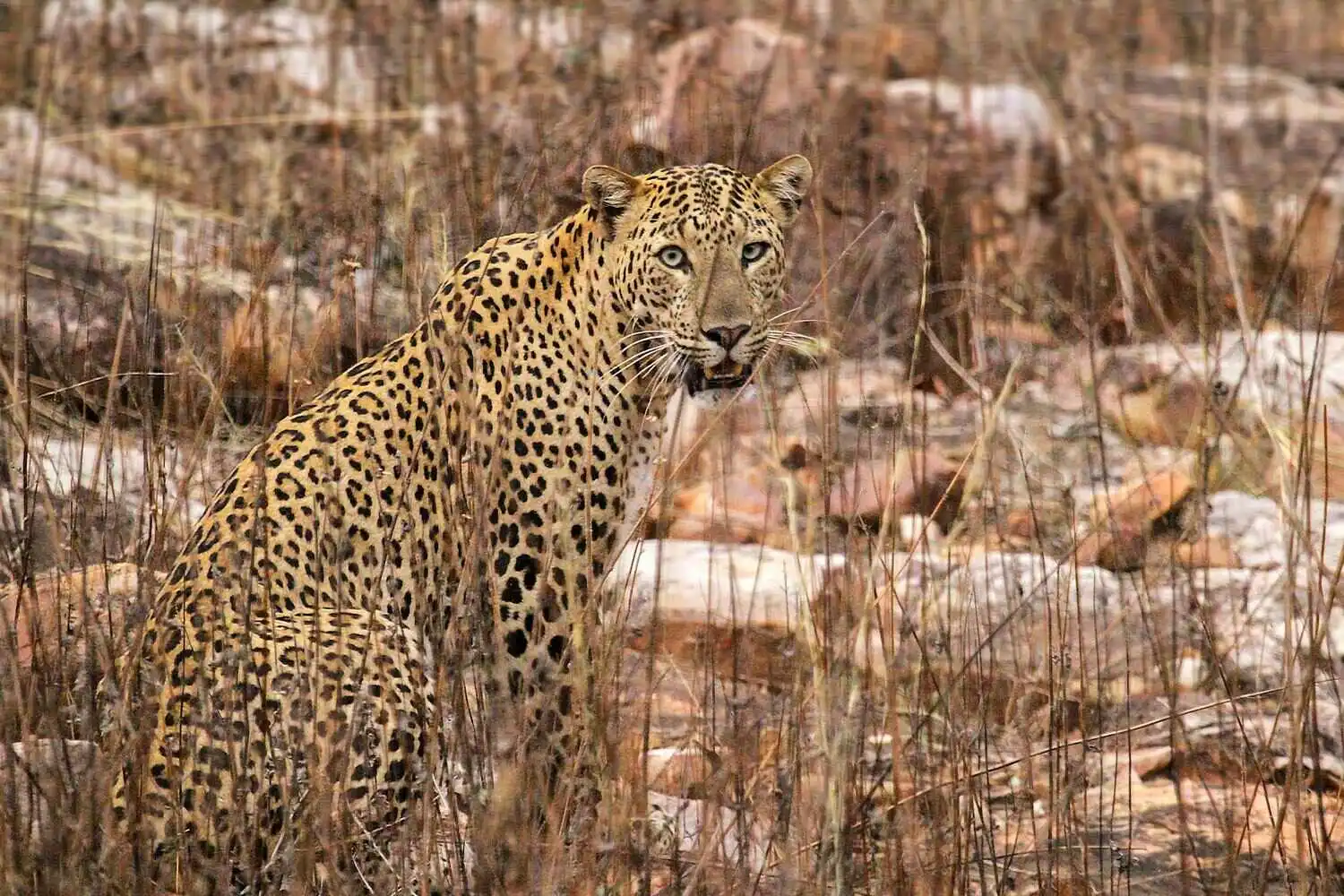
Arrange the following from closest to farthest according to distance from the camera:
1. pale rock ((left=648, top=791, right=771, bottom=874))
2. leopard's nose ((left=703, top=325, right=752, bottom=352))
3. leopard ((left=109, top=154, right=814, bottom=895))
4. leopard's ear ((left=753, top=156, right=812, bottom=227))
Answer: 1. pale rock ((left=648, top=791, right=771, bottom=874))
2. leopard ((left=109, top=154, right=814, bottom=895))
3. leopard's nose ((left=703, top=325, right=752, bottom=352))
4. leopard's ear ((left=753, top=156, right=812, bottom=227))

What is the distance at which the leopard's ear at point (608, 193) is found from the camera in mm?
5070

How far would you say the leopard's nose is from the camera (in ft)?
16.3

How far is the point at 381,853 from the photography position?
3701 millimetres

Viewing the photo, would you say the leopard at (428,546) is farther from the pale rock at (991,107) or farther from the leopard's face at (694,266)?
the pale rock at (991,107)

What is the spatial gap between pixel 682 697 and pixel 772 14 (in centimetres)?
778

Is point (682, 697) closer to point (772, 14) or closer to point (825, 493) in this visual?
point (825, 493)

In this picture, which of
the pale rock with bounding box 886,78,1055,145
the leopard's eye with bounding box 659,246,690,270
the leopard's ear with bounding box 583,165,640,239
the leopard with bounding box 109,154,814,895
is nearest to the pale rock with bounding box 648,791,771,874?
the leopard with bounding box 109,154,814,895

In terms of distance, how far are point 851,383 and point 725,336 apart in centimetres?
375

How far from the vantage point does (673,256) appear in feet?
16.8

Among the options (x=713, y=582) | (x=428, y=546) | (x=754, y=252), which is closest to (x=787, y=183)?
(x=754, y=252)

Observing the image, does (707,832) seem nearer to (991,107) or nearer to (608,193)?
(608,193)

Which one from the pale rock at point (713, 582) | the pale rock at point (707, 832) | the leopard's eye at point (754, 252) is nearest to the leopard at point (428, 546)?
the leopard's eye at point (754, 252)

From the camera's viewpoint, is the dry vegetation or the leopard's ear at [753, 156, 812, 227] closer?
the dry vegetation

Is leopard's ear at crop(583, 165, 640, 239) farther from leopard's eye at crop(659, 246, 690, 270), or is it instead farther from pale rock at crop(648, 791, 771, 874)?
pale rock at crop(648, 791, 771, 874)
